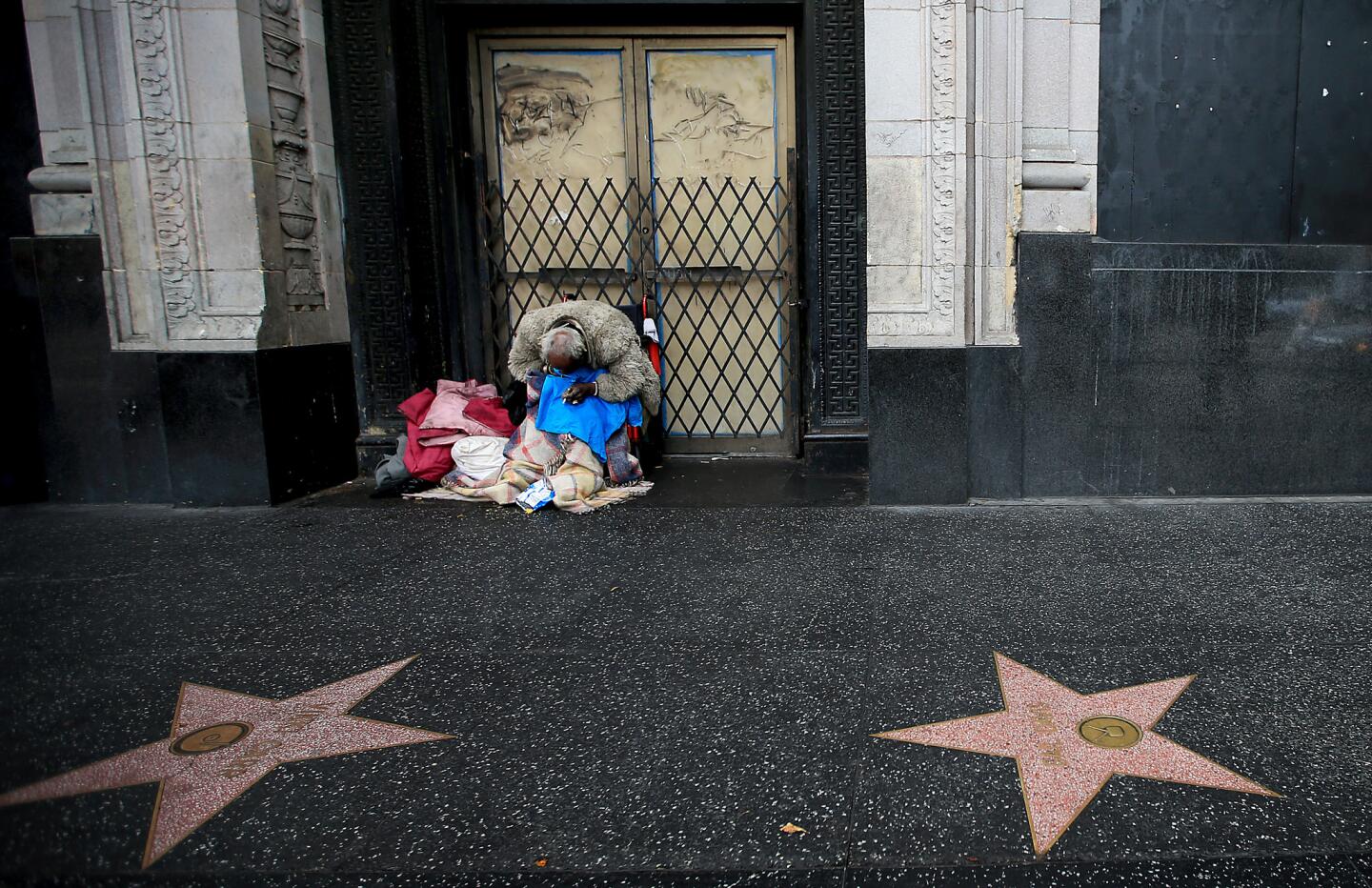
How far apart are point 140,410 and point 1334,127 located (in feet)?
25.6

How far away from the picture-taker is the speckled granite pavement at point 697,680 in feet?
6.62

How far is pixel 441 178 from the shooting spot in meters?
6.38

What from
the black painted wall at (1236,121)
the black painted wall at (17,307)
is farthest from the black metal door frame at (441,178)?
the black painted wall at (17,307)

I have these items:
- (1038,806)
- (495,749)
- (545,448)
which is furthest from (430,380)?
(1038,806)

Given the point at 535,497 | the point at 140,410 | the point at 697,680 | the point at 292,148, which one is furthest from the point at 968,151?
the point at 140,410

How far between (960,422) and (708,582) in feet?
7.17

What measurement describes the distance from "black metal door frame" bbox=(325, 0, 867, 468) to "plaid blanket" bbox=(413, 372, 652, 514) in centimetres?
112

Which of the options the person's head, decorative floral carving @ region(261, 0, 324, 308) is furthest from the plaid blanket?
decorative floral carving @ region(261, 0, 324, 308)

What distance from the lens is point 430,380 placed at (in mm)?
6500

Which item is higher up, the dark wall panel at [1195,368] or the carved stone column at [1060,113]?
the carved stone column at [1060,113]

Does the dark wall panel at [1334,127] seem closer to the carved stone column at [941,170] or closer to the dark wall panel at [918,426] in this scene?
the carved stone column at [941,170]

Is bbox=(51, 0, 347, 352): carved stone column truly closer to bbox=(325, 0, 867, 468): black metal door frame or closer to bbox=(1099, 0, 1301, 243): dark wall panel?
bbox=(325, 0, 867, 468): black metal door frame

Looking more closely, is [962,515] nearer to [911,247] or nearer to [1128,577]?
[1128,577]

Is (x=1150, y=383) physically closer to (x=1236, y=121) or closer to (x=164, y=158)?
(x=1236, y=121)
